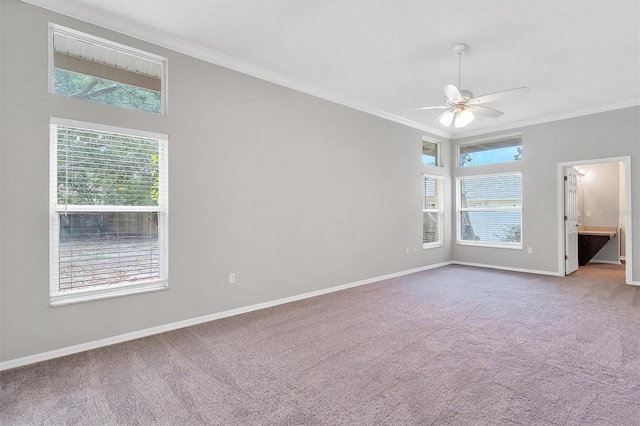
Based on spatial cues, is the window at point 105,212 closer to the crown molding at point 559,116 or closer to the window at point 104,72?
the window at point 104,72

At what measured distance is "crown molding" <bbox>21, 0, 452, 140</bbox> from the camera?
2.81m

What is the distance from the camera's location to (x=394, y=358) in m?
2.71

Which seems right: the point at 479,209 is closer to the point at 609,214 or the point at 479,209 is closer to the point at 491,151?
the point at 491,151

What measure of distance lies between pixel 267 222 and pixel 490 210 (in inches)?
200

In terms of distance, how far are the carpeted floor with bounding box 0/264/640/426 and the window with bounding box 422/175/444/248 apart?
9.50 feet

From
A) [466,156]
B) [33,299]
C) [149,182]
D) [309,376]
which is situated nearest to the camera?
[309,376]

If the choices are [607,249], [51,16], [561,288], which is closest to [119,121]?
[51,16]

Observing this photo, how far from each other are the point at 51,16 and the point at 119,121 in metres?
0.94

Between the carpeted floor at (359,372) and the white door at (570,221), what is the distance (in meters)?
2.22

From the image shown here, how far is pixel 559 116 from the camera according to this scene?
232 inches

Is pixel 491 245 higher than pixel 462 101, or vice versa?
pixel 462 101

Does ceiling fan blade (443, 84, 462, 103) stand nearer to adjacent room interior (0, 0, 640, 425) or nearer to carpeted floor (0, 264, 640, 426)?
adjacent room interior (0, 0, 640, 425)

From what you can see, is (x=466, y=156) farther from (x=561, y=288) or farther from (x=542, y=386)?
(x=542, y=386)

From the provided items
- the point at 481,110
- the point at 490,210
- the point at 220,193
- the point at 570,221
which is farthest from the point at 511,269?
the point at 220,193
